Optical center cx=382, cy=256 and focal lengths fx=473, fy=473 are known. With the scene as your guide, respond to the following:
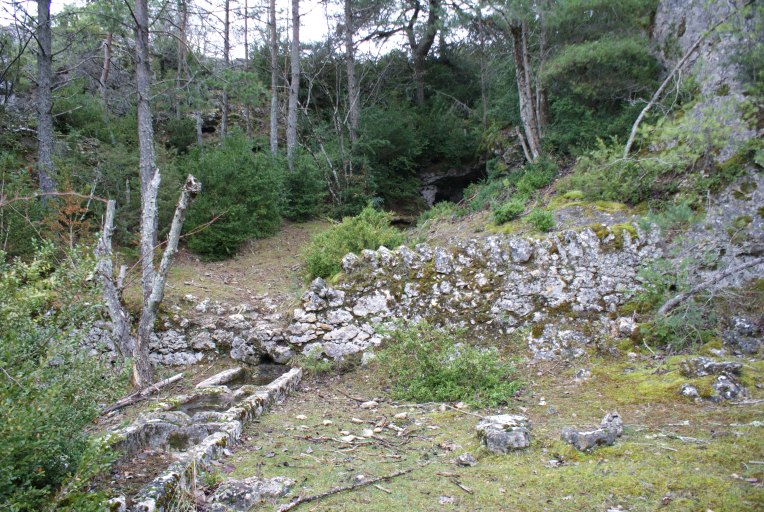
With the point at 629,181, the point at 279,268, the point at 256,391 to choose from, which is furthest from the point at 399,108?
the point at 256,391

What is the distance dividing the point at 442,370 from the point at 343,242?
3772 mm

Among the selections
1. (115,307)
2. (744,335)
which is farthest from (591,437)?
(115,307)

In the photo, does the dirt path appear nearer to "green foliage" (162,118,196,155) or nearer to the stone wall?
the stone wall

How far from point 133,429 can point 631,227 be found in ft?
23.1

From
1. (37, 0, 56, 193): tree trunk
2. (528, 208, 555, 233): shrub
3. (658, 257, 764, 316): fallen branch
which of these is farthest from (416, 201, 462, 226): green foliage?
(37, 0, 56, 193): tree trunk

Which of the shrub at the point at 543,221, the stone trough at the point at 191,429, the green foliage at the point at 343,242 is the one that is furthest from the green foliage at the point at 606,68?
the stone trough at the point at 191,429

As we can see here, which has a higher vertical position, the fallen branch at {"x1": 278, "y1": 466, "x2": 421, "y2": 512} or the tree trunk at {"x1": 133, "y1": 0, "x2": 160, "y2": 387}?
the tree trunk at {"x1": 133, "y1": 0, "x2": 160, "y2": 387}

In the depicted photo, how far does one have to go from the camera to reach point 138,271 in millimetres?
9398

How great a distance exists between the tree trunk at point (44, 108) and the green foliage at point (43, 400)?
8354 millimetres

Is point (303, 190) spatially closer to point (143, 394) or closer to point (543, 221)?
point (543, 221)

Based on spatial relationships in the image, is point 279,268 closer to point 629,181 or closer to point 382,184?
point 382,184

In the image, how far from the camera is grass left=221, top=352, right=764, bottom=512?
9.66 ft

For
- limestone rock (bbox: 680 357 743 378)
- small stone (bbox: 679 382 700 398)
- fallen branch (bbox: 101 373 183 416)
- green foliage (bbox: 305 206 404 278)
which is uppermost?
green foliage (bbox: 305 206 404 278)

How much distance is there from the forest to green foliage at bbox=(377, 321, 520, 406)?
3cm
